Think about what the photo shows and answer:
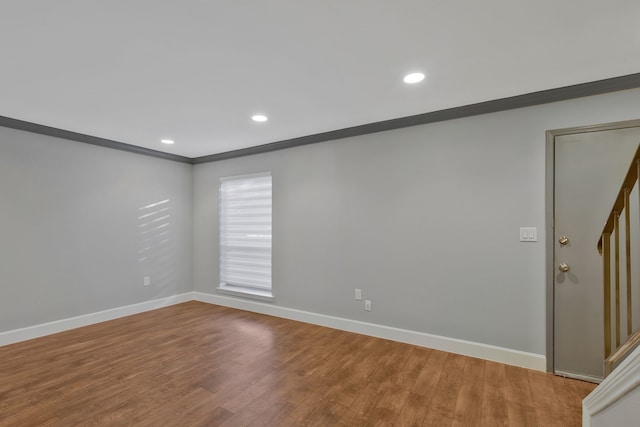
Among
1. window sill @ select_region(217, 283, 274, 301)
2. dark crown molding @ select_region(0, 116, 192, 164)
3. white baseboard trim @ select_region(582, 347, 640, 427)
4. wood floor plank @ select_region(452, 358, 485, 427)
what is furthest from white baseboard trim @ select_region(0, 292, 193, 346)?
white baseboard trim @ select_region(582, 347, 640, 427)

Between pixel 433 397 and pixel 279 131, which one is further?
pixel 279 131

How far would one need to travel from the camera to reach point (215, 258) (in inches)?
191

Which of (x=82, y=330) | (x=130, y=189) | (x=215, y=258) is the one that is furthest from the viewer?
(x=215, y=258)

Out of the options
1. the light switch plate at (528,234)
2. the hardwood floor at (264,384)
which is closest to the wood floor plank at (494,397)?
the hardwood floor at (264,384)

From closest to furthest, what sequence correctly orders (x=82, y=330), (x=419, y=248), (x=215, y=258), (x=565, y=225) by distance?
1. (x=565, y=225)
2. (x=419, y=248)
3. (x=82, y=330)
4. (x=215, y=258)

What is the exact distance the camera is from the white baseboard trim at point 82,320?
320cm

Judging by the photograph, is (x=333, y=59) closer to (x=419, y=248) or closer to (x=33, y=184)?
(x=419, y=248)

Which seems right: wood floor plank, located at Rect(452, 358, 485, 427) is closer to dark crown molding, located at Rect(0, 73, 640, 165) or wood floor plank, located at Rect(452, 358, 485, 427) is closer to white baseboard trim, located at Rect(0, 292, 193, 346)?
dark crown molding, located at Rect(0, 73, 640, 165)

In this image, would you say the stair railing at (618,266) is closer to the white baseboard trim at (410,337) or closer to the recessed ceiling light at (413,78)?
the white baseboard trim at (410,337)

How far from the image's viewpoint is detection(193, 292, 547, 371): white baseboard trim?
8.60ft

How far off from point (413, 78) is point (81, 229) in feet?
13.7

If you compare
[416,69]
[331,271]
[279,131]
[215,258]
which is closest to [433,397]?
[331,271]

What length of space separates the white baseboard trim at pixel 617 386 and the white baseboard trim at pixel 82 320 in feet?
16.1

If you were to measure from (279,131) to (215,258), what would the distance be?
2431 millimetres
